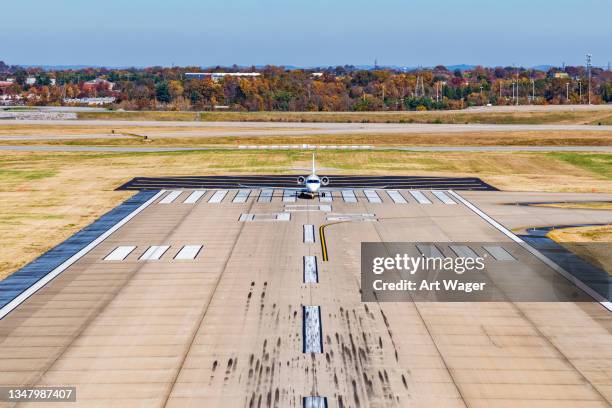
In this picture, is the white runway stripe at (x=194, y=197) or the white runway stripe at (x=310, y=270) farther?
the white runway stripe at (x=194, y=197)

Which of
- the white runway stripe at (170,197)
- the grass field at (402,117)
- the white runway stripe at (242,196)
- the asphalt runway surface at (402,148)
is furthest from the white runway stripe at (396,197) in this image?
the grass field at (402,117)

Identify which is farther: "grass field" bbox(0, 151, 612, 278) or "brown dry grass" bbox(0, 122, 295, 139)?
"brown dry grass" bbox(0, 122, 295, 139)

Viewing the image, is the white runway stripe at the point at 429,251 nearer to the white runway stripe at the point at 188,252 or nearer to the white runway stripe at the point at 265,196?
the white runway stripe at the point at 188,252

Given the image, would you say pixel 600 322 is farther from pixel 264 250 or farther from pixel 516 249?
pixel 264 250


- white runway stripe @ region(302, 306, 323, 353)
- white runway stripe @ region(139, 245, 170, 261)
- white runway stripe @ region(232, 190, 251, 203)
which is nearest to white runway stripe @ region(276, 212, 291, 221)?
white runway stripe @ region(232, 190, 251, 203)

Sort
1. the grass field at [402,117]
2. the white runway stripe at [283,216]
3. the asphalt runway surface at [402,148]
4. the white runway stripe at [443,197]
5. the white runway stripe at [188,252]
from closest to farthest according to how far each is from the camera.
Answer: the white runway stripe at [188,252] < the white runway stripe at [283,216] < the white runway stripe at [443,197] < the asphalt runway surface at [402,148] < the grass field at [402,117]

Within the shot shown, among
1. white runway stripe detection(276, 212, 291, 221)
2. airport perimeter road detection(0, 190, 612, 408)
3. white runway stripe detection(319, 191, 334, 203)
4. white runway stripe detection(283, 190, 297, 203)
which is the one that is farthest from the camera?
white runway stripe detection(283, 190, 297, 203)

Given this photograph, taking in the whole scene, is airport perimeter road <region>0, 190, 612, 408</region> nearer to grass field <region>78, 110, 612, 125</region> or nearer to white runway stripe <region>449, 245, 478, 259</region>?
white runway stripe <region>449, 245, 478, 259</region>
